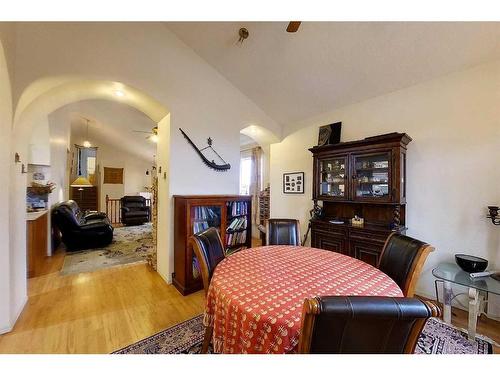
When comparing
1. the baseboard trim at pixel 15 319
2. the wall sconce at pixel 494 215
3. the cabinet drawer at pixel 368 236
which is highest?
the wall sconce at pixel 494 215

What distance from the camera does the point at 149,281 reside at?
9.25ft

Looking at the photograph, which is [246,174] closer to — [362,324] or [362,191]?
[362,191]

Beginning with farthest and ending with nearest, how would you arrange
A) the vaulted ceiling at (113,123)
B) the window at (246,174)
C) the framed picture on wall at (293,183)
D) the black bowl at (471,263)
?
the window at (246,174) → the vaulted ceiling at (113,123) → the framed picture on wall at (293,183) → the black bowl at (471,263)

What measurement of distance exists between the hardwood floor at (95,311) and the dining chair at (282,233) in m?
1.04

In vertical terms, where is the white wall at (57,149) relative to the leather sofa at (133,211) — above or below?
above

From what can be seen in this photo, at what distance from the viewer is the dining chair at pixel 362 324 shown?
0.64 meters

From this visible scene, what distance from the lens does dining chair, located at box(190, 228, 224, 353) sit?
4.74 ft

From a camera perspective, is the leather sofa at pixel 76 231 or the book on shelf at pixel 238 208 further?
the leather sofa at pixel 76 231

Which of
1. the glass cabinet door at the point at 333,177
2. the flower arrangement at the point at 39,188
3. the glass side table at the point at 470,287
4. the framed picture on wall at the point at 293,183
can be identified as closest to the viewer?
the glass side table at the point at 470,287

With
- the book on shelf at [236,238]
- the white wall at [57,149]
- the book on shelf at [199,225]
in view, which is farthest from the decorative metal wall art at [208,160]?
the white wall at [57,149]

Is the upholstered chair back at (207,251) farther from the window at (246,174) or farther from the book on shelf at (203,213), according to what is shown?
the window at (246,174)

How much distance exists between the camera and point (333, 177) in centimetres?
304

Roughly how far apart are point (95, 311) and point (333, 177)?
10.5 feet
